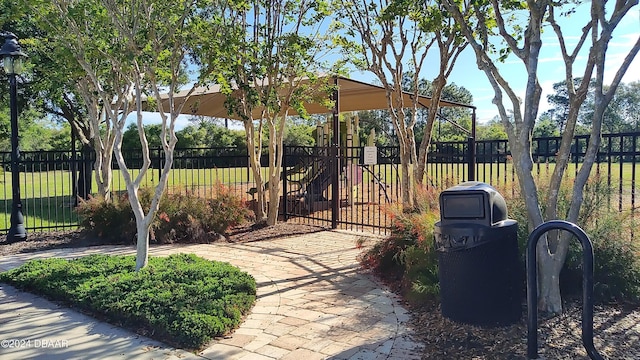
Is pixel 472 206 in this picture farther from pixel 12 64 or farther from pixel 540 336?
pixel 12 64

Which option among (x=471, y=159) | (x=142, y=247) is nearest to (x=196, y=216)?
(x=142, y=247)

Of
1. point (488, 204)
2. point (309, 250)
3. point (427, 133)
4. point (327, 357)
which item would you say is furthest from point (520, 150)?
point (309, 250)

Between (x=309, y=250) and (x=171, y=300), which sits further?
(x=309, y=250)

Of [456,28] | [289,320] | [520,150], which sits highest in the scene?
[456,28]

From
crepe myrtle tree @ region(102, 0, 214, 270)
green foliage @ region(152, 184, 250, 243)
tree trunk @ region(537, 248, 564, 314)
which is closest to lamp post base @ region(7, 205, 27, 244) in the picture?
green foliage @ region(152, 184, 250, 243)

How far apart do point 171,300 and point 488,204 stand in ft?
9.20

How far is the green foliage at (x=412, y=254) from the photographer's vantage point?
414 cm

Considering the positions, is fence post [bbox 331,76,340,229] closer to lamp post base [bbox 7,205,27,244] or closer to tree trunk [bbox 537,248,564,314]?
tree trunk [bbox 537,248,564,314]

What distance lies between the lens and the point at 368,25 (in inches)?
282

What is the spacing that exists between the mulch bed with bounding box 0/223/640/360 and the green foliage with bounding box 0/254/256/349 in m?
1.65

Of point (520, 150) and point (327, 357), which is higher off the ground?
point (520, 150)

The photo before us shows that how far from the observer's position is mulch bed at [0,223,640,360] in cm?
305

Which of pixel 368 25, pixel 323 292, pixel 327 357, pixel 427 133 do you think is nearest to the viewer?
pixel 327 357

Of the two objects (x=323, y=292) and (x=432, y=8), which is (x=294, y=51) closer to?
(x=432, y=8)
